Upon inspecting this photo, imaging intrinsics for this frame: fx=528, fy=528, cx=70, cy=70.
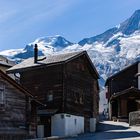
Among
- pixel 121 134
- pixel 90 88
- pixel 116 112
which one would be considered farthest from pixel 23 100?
pixel 116 112

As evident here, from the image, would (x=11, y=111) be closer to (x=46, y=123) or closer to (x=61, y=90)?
(x=46, y=123)

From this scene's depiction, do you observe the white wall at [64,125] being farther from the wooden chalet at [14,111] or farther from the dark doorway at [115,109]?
the dark doorway at [115,109]

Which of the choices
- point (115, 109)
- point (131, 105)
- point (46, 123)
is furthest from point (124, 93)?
point (46, 123)

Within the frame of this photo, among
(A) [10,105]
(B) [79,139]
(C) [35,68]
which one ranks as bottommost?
(B) [79,139]

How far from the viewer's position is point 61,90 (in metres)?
56.9

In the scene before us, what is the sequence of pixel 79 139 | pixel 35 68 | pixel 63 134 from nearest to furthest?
1. pixel 79 139
2. pixel 63 134
3. pixel 35 68

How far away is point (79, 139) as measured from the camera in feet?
150

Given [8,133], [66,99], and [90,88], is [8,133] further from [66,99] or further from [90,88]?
[90,88]

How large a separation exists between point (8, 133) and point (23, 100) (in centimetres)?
359

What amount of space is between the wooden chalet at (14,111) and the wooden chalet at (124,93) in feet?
97.0

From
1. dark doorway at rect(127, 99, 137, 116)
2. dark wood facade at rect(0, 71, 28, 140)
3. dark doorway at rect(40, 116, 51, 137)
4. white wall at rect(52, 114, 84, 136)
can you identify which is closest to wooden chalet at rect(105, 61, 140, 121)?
dark doorway at rect(127, 99, 137, 116)

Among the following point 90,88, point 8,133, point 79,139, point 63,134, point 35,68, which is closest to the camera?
point 8,133

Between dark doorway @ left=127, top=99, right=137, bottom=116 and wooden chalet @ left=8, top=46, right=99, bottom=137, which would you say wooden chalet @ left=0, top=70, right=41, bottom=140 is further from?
dark doorway @ left=127, top=99, right=137, bottom=116

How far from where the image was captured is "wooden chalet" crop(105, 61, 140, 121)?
74.1 metres
